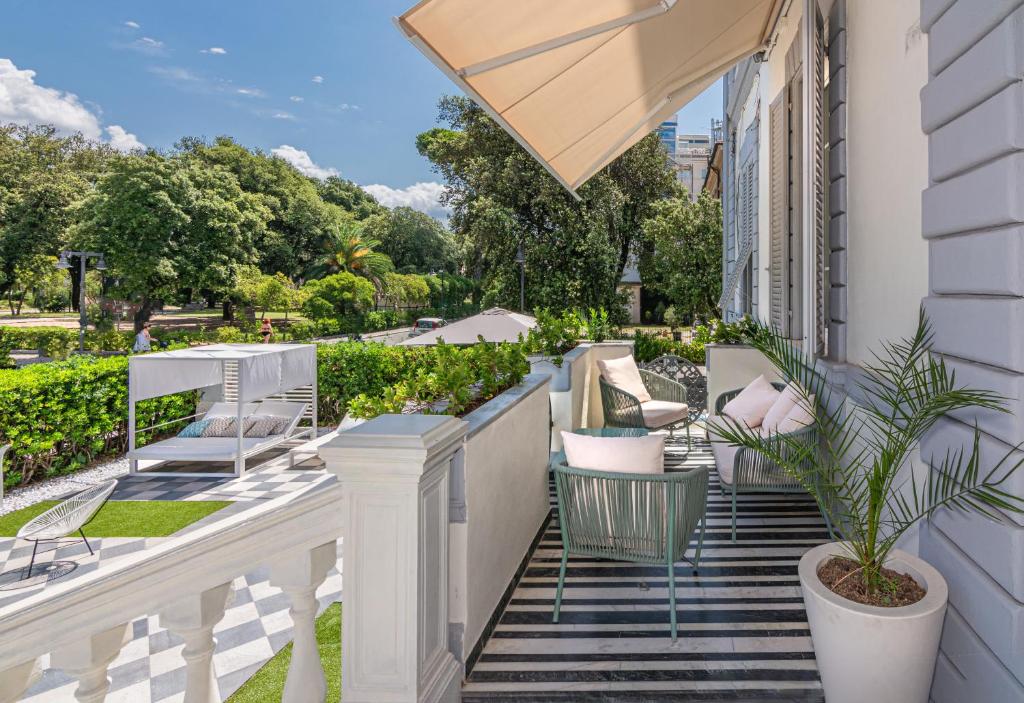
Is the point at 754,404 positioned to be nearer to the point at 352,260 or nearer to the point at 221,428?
the point at 221,428

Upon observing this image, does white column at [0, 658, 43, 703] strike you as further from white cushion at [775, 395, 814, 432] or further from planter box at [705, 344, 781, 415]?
planter box at [705, 344, 781, 415]

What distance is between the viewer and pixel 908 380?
2471 millimetres

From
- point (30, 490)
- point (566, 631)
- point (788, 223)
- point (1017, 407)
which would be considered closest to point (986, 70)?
point (1017, 407)

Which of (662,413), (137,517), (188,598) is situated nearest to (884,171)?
(188,598)

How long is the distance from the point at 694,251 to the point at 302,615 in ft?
57.1

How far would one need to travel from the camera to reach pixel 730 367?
23.5 ft

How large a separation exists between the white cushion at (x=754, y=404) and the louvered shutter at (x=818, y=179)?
4.23 feet

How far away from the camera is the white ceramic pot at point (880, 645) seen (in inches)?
74.0

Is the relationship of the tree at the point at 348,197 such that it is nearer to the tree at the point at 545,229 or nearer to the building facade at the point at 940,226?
the tree at the point at 545,229

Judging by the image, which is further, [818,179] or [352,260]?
[352,260]

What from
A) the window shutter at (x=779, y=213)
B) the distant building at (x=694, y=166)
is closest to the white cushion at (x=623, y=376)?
the window shutter at (x=779, y=213)

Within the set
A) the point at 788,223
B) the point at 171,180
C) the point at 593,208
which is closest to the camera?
the point at 788,223

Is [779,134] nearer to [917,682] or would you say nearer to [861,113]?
[861,113]

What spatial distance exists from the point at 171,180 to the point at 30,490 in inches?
842
